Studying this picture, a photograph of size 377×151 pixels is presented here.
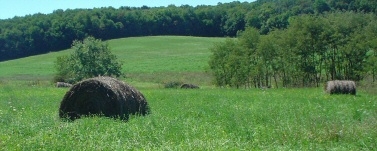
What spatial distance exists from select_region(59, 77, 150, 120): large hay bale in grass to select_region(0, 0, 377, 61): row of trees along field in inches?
3073

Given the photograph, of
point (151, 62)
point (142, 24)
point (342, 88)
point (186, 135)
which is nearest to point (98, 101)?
point (186, 135)

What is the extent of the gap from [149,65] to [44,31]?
37.8m

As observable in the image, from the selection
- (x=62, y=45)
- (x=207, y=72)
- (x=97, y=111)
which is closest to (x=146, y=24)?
(x=62, y=45)

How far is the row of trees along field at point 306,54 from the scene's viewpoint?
163 feet

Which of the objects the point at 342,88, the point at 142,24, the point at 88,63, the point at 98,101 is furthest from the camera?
the point at 142,24

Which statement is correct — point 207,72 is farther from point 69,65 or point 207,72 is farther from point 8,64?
point 8,64

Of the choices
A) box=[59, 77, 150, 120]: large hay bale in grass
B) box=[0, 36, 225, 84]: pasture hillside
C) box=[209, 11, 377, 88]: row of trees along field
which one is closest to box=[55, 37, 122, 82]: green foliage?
box=[0, 36, 225, 84]: pasture hillside

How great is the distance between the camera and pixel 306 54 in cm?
5175

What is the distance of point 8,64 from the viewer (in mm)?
95438

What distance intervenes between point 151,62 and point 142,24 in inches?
1529

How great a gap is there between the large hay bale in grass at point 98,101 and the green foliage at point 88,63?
44.6 meters

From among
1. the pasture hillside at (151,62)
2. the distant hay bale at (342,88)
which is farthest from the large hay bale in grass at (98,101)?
the pasture hillside at (151,62)

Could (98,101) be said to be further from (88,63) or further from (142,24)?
(142,24)

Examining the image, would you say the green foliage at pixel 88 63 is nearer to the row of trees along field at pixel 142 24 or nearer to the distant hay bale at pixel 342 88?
the distant hay bale at pixel 342 88
